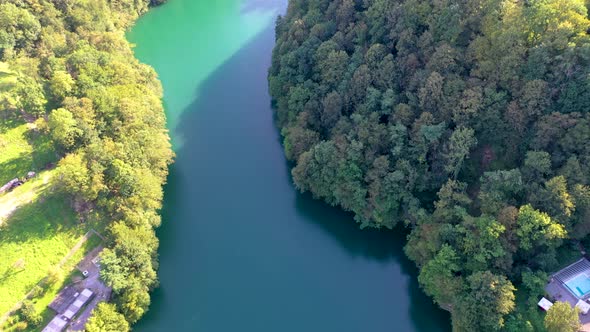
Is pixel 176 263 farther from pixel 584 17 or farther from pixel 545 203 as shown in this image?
pixel 584 17

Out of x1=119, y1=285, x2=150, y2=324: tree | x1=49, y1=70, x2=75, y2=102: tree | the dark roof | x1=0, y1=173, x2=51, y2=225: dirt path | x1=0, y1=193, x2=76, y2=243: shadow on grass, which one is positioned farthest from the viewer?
x1=49, y1=70, x2=75, y2=102: tree

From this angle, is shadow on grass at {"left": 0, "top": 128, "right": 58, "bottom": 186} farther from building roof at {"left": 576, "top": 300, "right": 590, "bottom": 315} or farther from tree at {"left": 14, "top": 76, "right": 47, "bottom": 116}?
building roof at {"left": 576, "top": 300, "right": 590, "bottom": 315}

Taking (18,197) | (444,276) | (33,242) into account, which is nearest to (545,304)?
(444,276)

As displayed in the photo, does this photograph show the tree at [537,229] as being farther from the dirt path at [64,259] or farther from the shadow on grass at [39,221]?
the shadow on grass at [39,221]

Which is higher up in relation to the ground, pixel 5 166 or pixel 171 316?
pixel 5 166

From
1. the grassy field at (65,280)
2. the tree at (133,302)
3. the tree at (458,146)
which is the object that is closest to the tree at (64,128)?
the grassy field at (65,280)

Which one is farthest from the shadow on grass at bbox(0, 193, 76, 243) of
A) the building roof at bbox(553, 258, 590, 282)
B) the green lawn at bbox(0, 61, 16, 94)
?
the building roof at bbox(553, 258, 590, 282)

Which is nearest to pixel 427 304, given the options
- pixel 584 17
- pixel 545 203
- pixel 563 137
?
pixel 545 203
